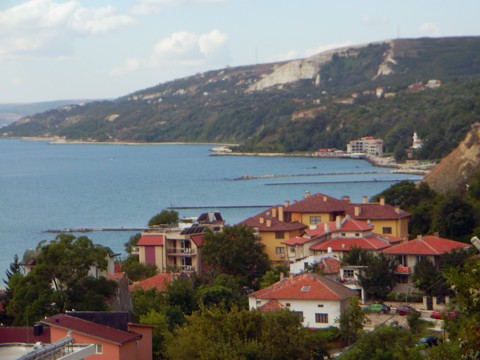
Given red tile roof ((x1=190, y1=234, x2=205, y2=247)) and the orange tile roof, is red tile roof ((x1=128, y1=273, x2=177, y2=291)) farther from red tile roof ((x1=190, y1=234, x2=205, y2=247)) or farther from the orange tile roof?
red tile roof ((x1=190, y1=234, x2=205, y2=247))

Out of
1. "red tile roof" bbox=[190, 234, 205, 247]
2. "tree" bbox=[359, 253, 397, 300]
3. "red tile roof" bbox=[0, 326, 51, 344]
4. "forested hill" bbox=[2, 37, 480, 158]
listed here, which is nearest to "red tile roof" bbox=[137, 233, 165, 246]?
"red tile roof" bbox=[190, 234, 205, 247]

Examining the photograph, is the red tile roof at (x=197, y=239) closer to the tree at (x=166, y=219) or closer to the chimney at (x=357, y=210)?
the chimney at (x=357, y=210)

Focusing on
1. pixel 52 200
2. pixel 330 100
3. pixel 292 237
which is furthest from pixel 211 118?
pixel 292 237

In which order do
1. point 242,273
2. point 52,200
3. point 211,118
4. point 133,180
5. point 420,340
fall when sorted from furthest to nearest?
point 211,118 → point 133,180 → point 52,200 → point 242,273 → point 420,340

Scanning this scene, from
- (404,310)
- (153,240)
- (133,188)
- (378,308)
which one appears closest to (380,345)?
(404,310)

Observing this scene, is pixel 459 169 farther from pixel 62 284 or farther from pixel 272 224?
pixel 62 284

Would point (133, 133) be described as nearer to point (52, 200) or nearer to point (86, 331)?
point (52, 200)

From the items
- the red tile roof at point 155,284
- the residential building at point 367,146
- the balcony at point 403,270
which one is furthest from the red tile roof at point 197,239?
the residential building at point 367,146
